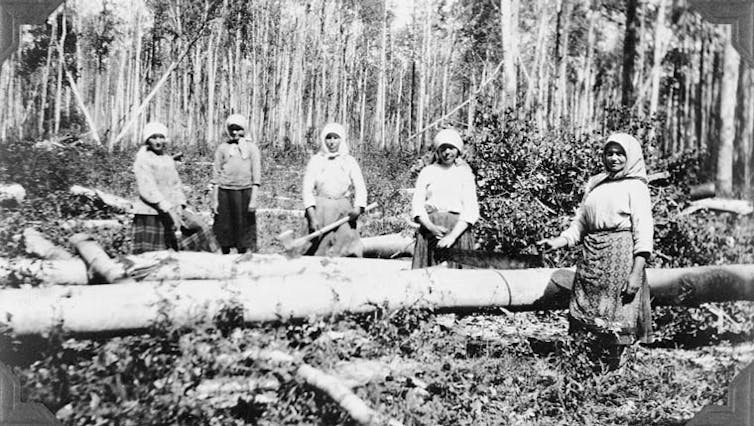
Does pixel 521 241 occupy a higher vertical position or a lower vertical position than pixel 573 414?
higher

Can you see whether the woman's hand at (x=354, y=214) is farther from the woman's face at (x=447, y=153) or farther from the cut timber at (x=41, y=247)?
the cut timber at (x=41, y=247)

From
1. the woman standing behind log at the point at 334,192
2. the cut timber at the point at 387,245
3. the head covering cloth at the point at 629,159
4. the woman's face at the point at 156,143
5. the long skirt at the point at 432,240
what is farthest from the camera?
the cut timber at the point at 387,245

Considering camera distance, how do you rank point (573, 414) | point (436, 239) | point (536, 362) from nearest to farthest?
point (573, 414)
point (536, 362)
point (436, 239)

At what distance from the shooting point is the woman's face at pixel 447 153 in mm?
4418

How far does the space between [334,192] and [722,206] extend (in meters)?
2.73

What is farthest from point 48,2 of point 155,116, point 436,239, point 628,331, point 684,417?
point 684,417

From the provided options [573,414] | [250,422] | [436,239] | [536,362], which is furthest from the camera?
[436,239]

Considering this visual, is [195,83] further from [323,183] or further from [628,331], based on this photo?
[628,331]

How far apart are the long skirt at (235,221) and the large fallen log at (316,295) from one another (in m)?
0.99

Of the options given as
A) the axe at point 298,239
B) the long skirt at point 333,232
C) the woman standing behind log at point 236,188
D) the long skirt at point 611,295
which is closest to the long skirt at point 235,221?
the woman standing behind log at point 236,188

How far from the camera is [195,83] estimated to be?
166 inches

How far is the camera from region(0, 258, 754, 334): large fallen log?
319cm

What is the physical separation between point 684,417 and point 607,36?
8.76 ft

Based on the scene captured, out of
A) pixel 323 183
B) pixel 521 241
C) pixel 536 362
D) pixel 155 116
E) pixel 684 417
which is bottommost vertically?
pixel 684 417
